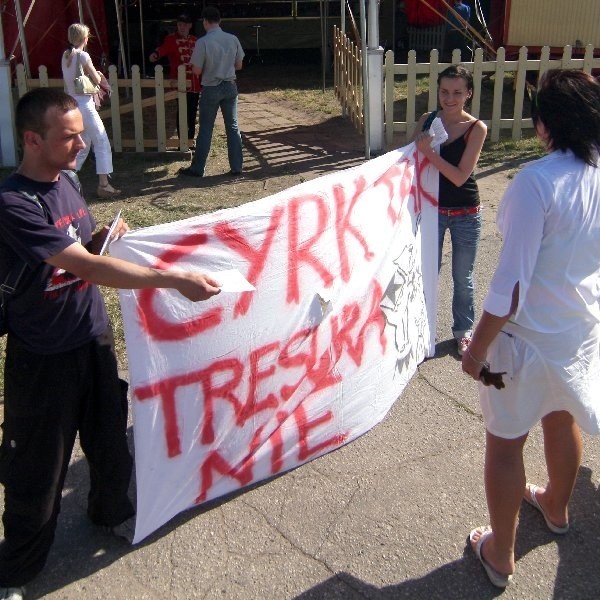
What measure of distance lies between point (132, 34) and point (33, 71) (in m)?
4.97

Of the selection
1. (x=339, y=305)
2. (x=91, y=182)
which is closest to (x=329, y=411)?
(x=339, y=305)

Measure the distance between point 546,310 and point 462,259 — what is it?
193cm

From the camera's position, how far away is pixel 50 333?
254 centimetres

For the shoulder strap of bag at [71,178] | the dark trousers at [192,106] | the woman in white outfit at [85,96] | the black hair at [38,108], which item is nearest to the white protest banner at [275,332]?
the shoulder strap of bag at [71,178]

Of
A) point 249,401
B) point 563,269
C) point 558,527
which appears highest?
point 563,269

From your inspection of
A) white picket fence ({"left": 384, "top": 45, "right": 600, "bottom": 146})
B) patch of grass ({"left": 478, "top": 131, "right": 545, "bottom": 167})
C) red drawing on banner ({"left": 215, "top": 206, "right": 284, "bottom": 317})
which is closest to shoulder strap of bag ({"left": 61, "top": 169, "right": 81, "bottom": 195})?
red drawing on banner ({"left": 215, "top": 206, "right": 284, "bottom": 317})

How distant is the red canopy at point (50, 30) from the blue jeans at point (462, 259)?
1018cm

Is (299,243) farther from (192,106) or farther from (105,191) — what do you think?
(192,106)

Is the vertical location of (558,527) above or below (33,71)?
below

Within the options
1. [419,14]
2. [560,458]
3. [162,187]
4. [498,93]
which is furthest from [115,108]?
[419,14]

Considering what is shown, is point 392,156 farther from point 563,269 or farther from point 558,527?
point 558,527

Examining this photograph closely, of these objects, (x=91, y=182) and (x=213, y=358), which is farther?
(x=91, y=182)

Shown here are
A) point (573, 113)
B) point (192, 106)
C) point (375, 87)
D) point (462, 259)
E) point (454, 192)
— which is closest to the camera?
point (573, 113)

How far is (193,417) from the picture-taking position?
2.95 metres
